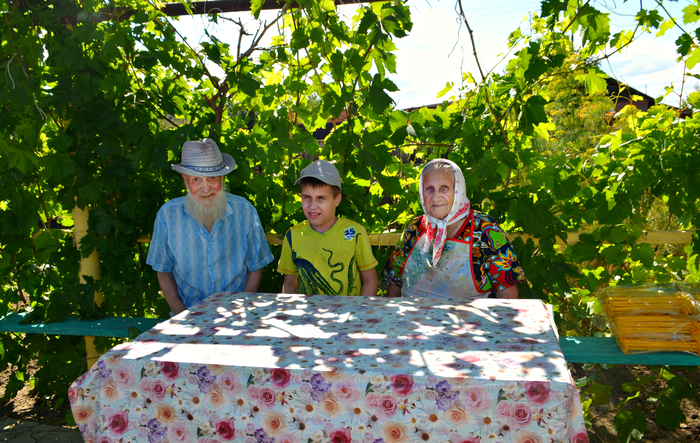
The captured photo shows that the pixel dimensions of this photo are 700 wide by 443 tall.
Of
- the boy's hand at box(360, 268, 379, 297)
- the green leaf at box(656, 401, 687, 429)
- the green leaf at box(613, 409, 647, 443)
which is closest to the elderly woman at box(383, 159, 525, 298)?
the boy's hand at box(360, 268, 379, 297)

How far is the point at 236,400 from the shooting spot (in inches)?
63.5

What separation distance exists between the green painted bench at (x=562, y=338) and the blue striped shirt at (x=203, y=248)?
36 cm

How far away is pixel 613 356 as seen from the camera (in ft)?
7.39

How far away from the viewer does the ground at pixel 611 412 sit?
3.25 m

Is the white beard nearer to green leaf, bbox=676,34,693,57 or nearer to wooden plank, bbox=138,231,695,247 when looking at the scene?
wooden plank, bbox=138,231,695,247

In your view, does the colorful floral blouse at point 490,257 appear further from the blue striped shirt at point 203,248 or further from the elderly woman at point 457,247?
the blue striped shirt at point 203,248

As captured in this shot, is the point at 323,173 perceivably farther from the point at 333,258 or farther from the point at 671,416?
the point at 671,416

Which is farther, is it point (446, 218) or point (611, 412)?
point (611, 412)

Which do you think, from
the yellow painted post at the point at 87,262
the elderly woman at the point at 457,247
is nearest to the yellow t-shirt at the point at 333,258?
the elderly woman at the point at 457,247

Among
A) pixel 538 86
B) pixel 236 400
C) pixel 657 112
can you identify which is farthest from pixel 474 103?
pixel 236 400

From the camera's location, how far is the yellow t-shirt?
2.88 metres

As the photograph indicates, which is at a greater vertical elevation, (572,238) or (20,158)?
(20,158)

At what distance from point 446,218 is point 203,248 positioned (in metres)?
1.34

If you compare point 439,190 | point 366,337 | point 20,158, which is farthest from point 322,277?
point 20,158
